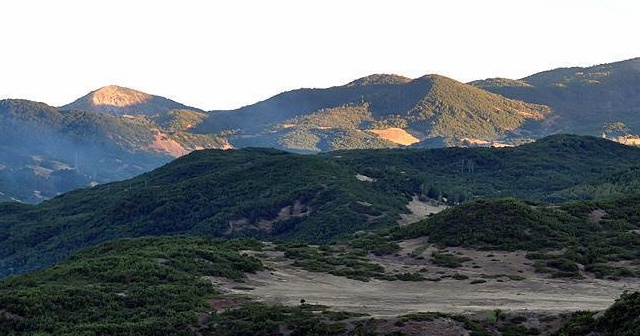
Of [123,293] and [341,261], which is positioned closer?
[123,293]

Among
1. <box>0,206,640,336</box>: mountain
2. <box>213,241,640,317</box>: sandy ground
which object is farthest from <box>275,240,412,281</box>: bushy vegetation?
<box>213,241,640,317</box>: sandy ground

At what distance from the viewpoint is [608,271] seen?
9131 centimetres

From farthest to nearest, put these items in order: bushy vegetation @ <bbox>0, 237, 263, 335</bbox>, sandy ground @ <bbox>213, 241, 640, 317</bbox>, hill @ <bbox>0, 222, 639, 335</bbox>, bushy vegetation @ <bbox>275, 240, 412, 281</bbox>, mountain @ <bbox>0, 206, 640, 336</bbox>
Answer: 1. bushy vegetation @ <bbox>275, 240, 412, 281</bbox>
2. sandy ground @ <bbox>213, 241, 640, 317</bbox>
3. bushy vegetation @ <bbox>0, 237, 263, 335</bbox>
4. mountain @ <bbox>0, 206, 640, 336</bbox>
5. hill @ <bbox>0, 222, 639, 335</bbox>

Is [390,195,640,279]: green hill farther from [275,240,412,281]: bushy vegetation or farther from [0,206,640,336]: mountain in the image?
[275,240,412,281]: bushy vegetation

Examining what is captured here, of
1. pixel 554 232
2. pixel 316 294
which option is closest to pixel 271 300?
pixel 316 294

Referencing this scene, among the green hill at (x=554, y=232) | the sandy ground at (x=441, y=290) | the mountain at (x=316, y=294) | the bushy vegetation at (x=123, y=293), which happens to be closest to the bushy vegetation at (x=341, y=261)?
the mountain at (x=316, y=294)

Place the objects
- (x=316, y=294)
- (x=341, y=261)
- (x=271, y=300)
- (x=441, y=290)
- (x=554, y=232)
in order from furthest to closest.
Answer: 1. (x=554, y=232)
2. (x=341, y=261)
3. (x=441, y=290)
4. (x=316, y=294)
5. (x=271, y=300)

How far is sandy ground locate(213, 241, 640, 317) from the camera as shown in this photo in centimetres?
7119

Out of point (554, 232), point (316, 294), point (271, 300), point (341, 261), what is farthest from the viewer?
point (554, 232)

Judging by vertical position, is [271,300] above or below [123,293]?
below

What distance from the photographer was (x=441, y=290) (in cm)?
8488

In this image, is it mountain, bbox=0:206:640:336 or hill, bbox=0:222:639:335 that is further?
mountain, bbox=0:206:640:336

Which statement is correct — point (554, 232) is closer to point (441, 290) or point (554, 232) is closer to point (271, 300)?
point (441, 290)

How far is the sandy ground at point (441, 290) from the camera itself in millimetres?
71188
